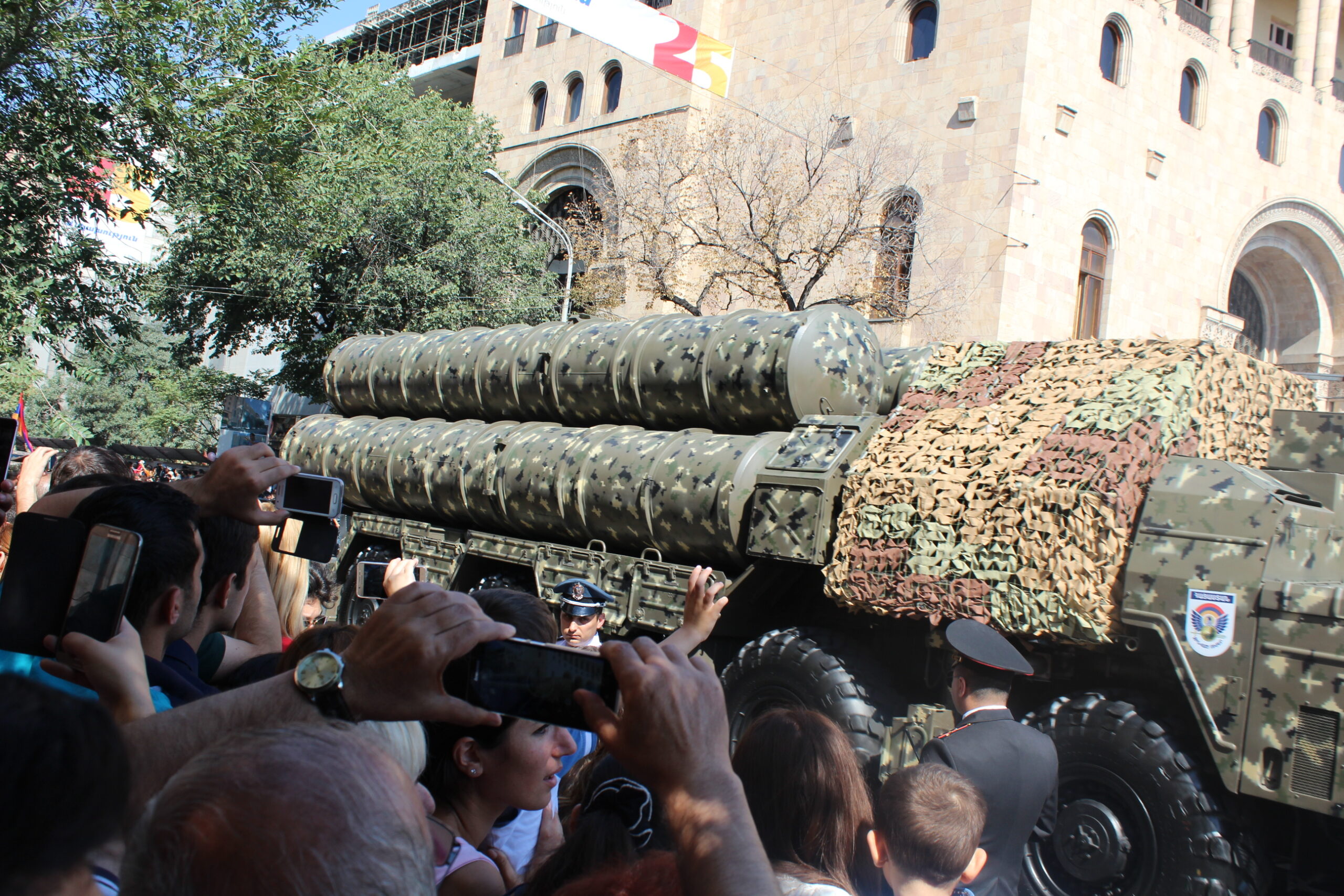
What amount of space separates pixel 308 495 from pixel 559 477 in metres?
4.65

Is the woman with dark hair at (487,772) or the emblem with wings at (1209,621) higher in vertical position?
the emblem with wings at (1209,621)

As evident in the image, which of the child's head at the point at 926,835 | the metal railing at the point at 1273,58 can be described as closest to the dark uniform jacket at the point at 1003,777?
the child's head at the point at 926,835

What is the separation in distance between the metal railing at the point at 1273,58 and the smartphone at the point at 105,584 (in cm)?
3048

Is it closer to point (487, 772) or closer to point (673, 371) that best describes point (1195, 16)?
point (673, 371)

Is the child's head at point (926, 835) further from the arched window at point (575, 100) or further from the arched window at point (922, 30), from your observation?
the arched window at point (575, 100)

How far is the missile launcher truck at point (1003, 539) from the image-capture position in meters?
4.82

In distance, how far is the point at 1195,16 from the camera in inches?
981

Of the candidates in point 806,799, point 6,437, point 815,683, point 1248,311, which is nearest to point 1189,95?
point 1248,311

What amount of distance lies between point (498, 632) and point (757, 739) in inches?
41.2

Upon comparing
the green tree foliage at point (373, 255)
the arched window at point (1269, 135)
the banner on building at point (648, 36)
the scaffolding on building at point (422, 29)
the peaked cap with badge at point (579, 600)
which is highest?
the scaffolding on building at point (422, 29)

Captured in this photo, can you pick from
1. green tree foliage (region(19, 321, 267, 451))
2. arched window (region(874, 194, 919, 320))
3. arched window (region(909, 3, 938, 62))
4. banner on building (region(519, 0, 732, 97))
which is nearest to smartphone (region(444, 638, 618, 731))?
Answer: banner on building (region(519, 0, 732, 97))

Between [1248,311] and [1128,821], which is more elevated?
[1248,311]

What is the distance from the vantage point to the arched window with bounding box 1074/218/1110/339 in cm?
2322

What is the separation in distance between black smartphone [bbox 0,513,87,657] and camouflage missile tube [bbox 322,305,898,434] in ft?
17.5
